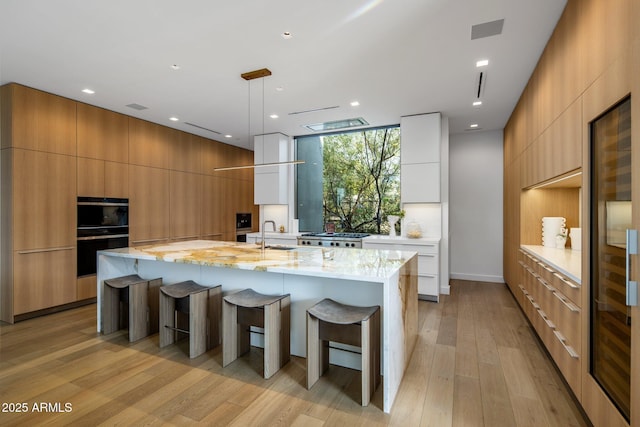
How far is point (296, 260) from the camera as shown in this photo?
8.83 feet

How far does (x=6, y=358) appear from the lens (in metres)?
2.83

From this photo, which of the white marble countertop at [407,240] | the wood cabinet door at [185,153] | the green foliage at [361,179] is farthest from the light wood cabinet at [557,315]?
the wood cabinet door at [185,153]

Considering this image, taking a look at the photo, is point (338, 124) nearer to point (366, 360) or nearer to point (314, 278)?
point (314, 278)

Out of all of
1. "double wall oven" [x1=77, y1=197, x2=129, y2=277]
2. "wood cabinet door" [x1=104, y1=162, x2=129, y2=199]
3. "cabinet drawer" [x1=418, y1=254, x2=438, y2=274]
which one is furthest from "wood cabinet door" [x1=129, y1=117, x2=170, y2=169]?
"cabinet drawer" [x1=418, y1=254, x2=438, y2=274]

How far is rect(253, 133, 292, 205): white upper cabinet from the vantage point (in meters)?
6.00

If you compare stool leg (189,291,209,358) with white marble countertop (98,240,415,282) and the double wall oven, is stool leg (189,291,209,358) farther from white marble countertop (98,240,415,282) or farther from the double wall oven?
the double wall oven

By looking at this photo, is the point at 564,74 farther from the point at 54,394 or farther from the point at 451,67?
the point at 54,394

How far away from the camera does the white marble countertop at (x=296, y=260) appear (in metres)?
2.21

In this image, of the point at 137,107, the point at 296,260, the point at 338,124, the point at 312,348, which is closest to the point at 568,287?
the point at 312,348

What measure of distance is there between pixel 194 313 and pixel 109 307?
123cm

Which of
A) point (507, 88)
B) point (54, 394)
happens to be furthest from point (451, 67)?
point (54, 394)

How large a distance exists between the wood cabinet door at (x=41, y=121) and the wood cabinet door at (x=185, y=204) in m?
1.62

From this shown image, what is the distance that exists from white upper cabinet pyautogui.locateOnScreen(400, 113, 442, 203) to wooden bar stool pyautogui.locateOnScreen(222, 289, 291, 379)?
9.62 ft

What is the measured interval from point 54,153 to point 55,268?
144 cm
